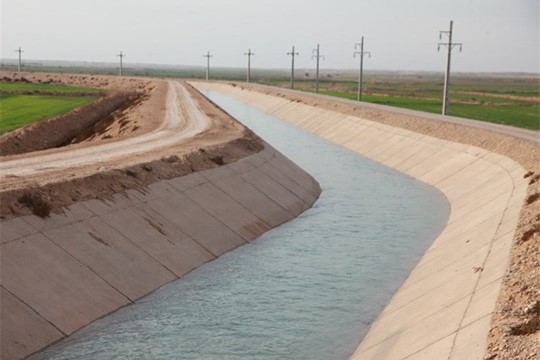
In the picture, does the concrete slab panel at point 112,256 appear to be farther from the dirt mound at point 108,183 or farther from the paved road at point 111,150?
the paved road at point 111,150

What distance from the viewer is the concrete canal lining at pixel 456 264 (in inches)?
637

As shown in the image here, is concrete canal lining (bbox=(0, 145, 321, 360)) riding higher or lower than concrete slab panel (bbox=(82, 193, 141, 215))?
lower

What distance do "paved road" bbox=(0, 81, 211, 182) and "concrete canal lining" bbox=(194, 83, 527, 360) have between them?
15.6 meters

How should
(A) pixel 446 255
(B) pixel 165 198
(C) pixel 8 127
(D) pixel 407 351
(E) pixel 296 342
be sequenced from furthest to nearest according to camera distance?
1. (C) pixel 8 127
2. (B) pixel 165 198
3. (A) pixel 446 255
4. (E) pixel 296 342
5. (D) pixel 407 351

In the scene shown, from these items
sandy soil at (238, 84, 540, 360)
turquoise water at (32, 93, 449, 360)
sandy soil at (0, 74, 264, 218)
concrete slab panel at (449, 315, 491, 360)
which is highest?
sandy soil at (0, 74, 264, 218)

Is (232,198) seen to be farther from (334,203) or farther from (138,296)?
(138,296)

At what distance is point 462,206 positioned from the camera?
35.5m

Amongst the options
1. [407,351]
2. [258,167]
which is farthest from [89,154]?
[407,351]

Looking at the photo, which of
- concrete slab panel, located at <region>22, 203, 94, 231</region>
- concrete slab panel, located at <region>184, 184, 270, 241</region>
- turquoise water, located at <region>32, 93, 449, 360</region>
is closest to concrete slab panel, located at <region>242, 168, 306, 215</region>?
turquoise water, located at <region>32, 93, 449, 360</region>

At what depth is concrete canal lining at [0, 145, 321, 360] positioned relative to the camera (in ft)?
60.7

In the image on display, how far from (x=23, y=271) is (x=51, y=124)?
36967 mm

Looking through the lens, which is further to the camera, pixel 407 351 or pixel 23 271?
pixel 23 271

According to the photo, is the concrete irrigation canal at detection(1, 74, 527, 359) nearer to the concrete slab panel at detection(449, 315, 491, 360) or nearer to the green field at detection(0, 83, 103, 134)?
the concrete slab panel at detection(449, 315, 491, 360)

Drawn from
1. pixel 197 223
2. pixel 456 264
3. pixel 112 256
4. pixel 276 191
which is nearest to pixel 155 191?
pixel 197 223
